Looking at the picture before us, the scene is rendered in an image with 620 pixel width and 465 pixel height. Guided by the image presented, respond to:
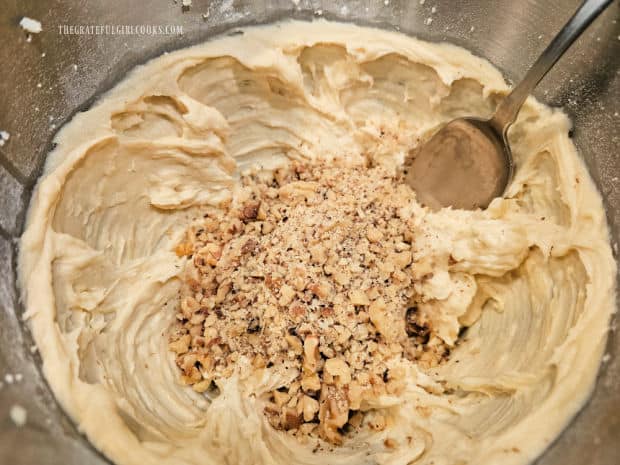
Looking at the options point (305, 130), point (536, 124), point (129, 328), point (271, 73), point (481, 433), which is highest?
point (536, 124)

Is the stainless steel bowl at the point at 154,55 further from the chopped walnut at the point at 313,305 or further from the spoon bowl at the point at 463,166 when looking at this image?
the chopped walnut at the point at 313,305

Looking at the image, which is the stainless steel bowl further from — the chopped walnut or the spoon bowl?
the chopped walnut

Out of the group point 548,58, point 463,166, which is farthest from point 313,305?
point 548,58

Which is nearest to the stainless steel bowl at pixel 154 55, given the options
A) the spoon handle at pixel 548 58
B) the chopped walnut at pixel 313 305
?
the spoon handle at pixel 548 58

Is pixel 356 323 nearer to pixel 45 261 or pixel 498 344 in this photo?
pixel 498 344

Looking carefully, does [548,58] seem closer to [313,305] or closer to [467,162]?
[467,162]

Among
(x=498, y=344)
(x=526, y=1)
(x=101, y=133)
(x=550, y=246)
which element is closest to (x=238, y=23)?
(x=101, y=133)
